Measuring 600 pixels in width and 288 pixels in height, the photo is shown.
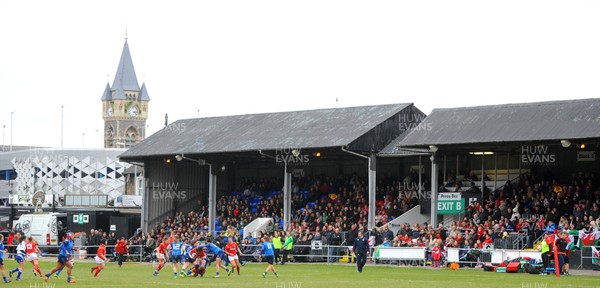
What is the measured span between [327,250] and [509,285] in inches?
660

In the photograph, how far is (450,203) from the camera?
4406 cm

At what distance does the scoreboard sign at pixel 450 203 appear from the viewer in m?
43.8

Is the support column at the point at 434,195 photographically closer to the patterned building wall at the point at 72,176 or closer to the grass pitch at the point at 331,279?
the grass pitch at the point at 331,279

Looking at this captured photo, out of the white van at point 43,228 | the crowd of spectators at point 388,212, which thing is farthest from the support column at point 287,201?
the white van at point 43,228

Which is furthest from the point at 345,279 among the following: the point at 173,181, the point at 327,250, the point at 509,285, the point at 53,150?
the point at 53,150

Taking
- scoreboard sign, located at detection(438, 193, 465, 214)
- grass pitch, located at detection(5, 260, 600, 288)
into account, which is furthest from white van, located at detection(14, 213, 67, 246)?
scoreboard sign, located at detection(438, 193, 465, 214)

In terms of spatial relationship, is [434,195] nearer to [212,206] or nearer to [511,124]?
[511,124]

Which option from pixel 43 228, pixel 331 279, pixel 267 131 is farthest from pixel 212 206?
pixel 331 279

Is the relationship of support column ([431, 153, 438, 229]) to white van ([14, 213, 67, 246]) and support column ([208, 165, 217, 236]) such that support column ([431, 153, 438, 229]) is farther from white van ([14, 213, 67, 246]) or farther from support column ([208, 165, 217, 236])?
white van ([14, 213, 67, 246])

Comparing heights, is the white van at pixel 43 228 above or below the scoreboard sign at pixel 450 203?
below

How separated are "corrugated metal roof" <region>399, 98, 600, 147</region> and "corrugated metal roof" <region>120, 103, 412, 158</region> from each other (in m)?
3.38

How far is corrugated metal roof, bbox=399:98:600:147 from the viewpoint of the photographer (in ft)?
129

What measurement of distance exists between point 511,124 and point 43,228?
87.2 feet

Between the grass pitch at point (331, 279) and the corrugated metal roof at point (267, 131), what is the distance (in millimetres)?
10409
